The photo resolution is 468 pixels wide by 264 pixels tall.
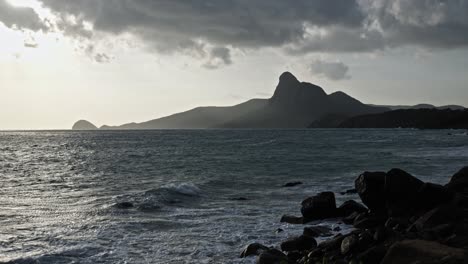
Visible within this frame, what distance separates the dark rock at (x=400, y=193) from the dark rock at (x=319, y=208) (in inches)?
112

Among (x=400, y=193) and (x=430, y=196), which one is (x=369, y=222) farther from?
(x=430, y=196)

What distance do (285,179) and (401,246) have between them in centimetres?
2934

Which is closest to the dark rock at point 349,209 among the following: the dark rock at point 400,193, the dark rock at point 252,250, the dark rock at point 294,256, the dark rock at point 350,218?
the dark rock at point 350,218

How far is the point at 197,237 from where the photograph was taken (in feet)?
59.6

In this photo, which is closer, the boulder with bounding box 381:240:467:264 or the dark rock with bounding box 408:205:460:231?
the boulder with bounding box 381:240:467:264

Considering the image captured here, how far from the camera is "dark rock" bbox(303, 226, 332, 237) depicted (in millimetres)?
18000

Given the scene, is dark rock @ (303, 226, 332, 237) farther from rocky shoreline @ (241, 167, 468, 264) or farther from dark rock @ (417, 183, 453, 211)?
dark rock @ (417, 183, 453, 211)

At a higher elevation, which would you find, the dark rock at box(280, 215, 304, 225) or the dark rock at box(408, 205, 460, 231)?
the dark rock at box(408, 205, 460, 231)

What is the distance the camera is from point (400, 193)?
19422mm

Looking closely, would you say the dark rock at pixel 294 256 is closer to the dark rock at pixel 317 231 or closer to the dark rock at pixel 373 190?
the dark rock at pixel 317 231

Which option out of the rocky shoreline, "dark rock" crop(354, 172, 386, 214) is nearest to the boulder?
the rocky shoreline

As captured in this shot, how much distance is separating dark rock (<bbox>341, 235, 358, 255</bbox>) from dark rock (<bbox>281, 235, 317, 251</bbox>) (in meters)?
1.69

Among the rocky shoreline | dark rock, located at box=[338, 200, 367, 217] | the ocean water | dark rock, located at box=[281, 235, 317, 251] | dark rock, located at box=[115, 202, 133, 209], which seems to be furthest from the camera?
dark rock, located at box=[115, 202, 133, 209]

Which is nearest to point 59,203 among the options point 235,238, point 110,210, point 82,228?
point 110,210
